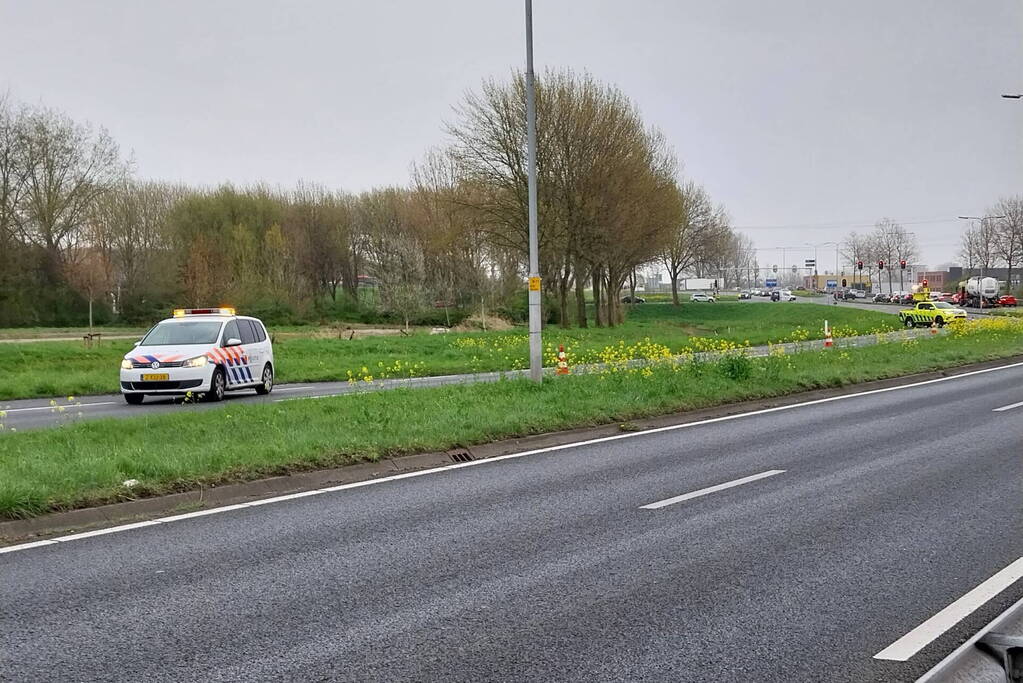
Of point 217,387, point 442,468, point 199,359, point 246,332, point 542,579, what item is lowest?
point 442,468

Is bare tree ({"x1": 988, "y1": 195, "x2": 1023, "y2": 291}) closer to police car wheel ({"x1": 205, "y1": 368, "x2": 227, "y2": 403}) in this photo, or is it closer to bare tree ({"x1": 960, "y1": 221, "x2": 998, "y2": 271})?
bare tree ({"x1": 960, "y1": 221, "x2": 998, "y2": 271})

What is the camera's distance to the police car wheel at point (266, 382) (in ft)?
69.0

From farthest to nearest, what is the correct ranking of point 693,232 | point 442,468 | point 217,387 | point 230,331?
point 693,232 < point 230,331 < point 217,387 < point 442,468

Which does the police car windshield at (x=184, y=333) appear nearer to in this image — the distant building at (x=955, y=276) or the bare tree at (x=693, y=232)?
the bare tree at (x=693, y=232)

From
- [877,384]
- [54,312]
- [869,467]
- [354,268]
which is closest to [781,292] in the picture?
[354,268]

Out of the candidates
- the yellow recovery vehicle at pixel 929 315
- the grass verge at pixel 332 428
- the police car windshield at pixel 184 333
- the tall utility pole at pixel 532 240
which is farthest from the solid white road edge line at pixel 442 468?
the yellow recovery vehicle at pixel 929 315

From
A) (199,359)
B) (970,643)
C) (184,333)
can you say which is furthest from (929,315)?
(970,643)

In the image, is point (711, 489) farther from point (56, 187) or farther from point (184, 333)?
point (56, 187)

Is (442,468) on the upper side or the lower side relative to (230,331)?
lower

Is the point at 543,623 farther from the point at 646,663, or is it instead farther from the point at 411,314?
the point at 411,314

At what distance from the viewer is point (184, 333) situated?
19859mm

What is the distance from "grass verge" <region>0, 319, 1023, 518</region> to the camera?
9.24 m

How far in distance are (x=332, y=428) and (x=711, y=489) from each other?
5234mm

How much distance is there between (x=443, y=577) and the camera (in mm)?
6410
